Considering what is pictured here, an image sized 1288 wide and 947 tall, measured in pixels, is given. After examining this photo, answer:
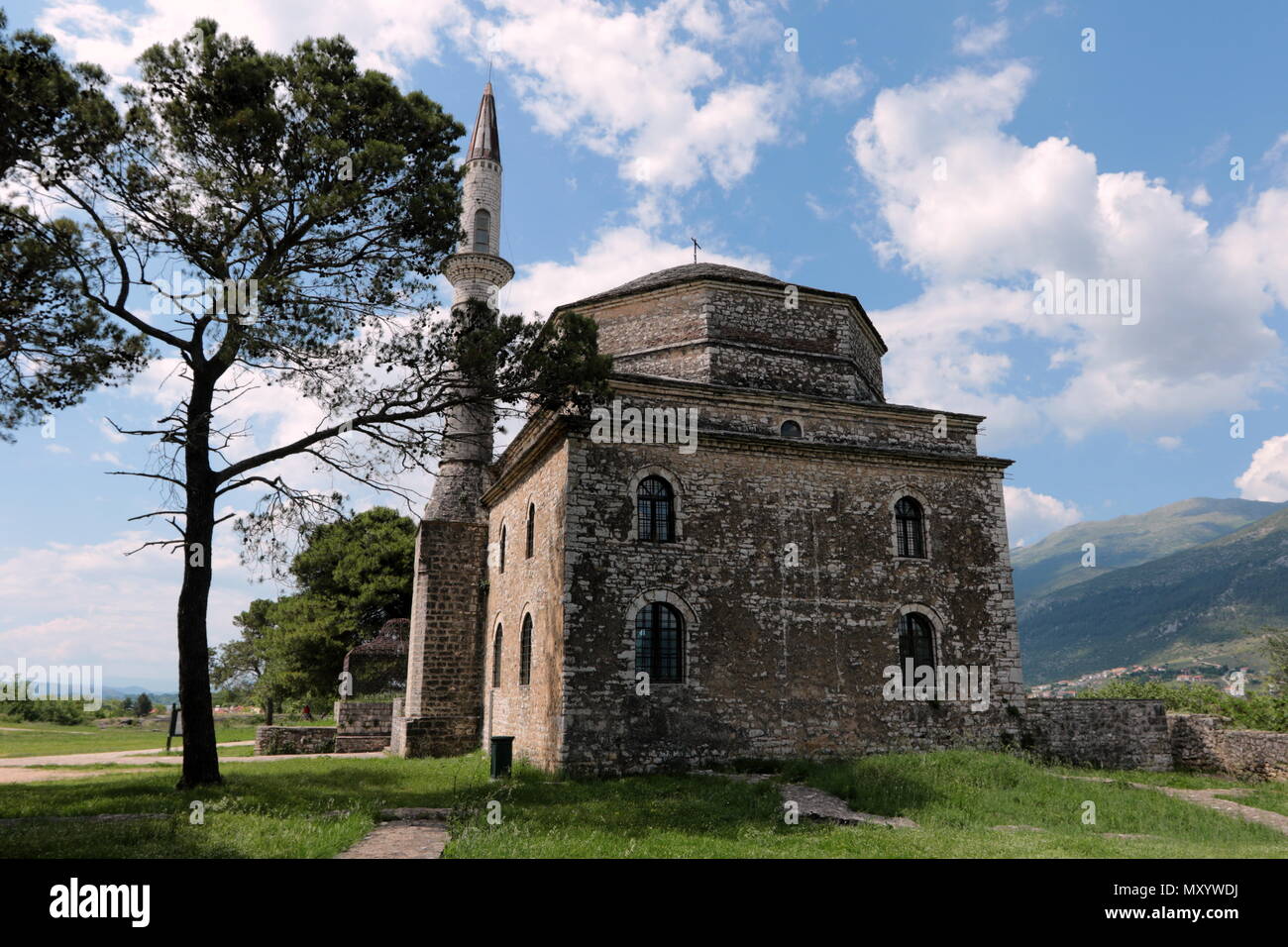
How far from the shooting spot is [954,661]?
1653cm

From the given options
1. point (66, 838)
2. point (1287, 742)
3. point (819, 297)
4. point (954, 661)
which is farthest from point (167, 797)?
point (1287, 742)

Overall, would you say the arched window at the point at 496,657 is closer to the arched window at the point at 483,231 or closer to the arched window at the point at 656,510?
the arched window at the point at 656,510

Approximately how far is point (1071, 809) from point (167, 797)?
1296cm

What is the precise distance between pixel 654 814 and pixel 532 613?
6.47 metres

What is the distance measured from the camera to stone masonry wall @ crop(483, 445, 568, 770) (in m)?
14.3

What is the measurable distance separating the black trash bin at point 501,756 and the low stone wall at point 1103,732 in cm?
→ 1083

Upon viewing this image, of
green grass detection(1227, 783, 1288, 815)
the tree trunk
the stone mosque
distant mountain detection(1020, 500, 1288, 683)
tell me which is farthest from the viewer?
distant mountain detection(1020, 500, 1288, 683)

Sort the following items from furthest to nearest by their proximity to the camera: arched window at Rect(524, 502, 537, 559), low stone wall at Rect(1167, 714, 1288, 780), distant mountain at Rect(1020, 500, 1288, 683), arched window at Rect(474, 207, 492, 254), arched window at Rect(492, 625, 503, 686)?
distant mountain at Rect(1020, 500, 1288, 683), arched window at Rect(474, 207, 492, 254), arched window at Rect(492, 625, 503, 686), arched window at Rect(524, 502, 537, 559), low stone wall at Rect(1167, 714, 1288, 780)

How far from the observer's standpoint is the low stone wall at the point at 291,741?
71.5 ft

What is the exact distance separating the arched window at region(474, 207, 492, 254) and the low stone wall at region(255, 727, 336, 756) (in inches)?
603

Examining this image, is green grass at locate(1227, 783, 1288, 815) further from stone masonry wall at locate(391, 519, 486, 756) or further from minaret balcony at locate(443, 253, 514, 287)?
minaret balcony at locate(443, 253, 514, 287)

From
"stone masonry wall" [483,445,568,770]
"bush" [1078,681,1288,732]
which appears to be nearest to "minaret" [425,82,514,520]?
"stone masonry wall" [483,445,568,770]

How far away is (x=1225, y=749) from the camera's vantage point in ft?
55.4

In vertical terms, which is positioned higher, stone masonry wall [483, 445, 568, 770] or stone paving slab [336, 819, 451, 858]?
stone masonry wall [483, 445, 568, 770]
